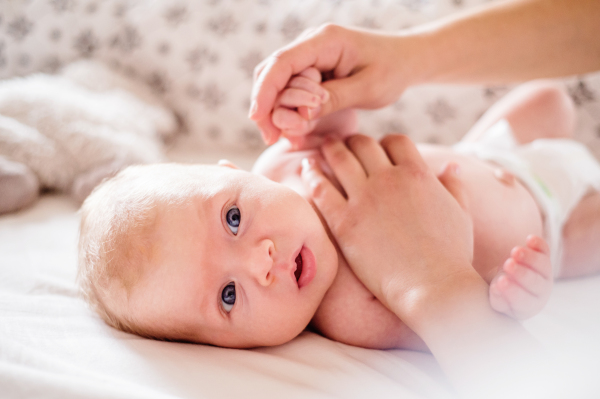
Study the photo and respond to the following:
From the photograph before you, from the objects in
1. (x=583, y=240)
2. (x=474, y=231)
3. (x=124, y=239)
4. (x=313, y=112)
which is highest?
(x=313, y=112)

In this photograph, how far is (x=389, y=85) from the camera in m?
0.94

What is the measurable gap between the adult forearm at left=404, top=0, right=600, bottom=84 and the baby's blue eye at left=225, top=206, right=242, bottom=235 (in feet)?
1.76

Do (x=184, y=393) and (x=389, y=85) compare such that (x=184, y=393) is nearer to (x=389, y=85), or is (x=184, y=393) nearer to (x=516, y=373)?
(x=516, y=373)

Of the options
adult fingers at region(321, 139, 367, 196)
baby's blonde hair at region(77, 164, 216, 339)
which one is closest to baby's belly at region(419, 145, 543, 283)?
adult fingers at region(321, 139, 367, 196)

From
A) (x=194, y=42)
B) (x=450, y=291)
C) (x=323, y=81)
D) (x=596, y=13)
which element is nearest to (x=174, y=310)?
(x=450, y=291)

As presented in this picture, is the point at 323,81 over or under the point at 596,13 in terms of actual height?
under

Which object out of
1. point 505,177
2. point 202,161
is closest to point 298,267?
point 505,177

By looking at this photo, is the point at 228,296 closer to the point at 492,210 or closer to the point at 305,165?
the point at 305,165

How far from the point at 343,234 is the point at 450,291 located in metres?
0.24

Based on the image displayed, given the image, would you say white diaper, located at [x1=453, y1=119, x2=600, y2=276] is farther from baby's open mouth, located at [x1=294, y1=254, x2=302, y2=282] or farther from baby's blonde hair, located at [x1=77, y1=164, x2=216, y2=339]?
baby's blonde hair, located at [x1=77, y1=164, x2=216, y2=339]

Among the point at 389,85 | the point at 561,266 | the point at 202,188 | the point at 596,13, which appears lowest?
the point at 561,266

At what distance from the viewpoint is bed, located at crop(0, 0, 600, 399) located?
0.60 m

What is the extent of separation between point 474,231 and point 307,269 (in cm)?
40

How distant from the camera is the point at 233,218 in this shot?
0.81 meters
